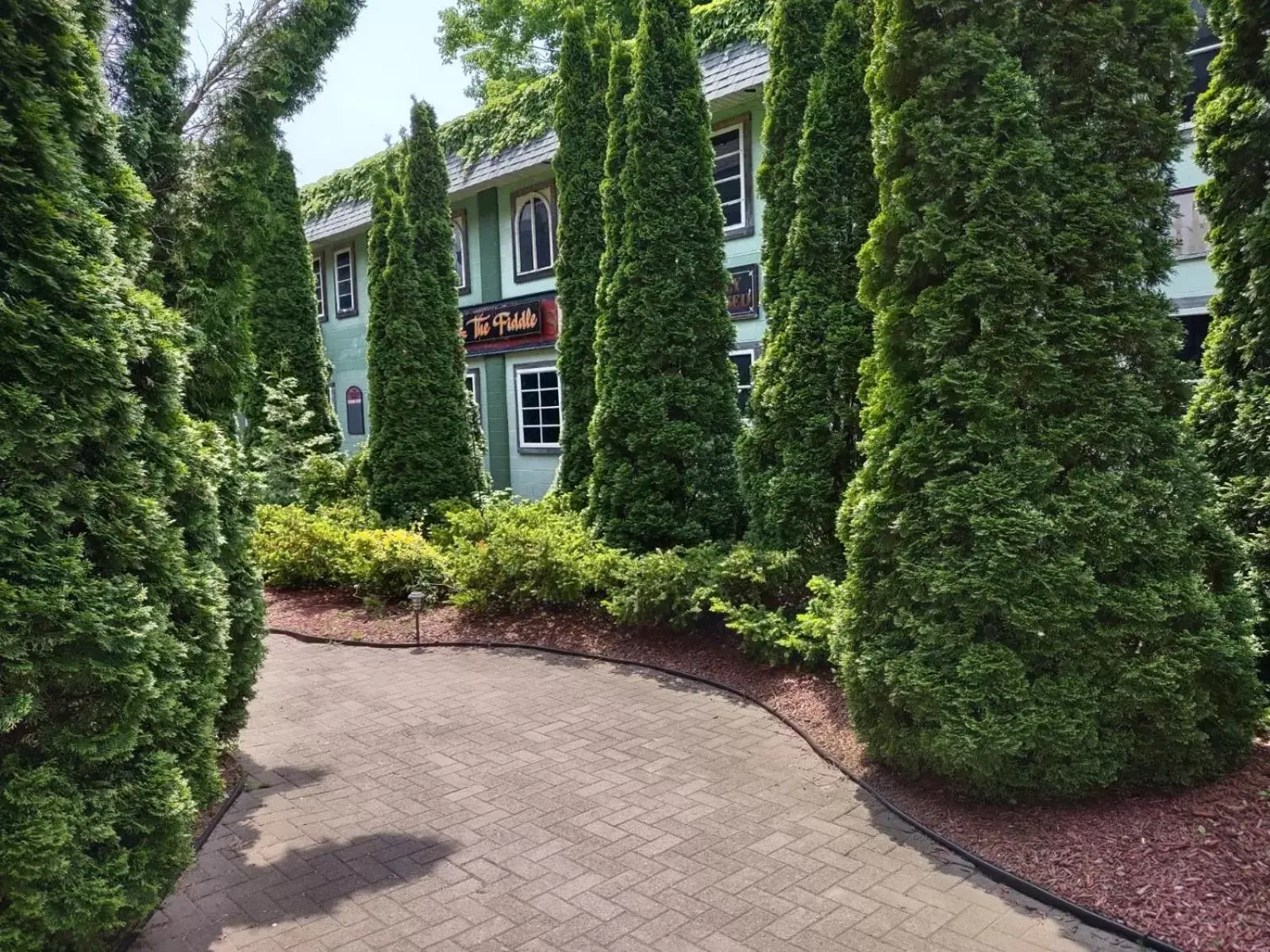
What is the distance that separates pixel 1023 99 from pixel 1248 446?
2448 millimetres

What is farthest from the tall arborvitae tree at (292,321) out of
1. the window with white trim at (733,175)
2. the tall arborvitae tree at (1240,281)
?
the tall arborvitae tree at (1240,281)

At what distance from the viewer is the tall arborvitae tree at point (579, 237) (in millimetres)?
11320

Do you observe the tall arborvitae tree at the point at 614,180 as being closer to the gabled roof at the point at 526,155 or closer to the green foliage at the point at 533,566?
the gabled roof at the point at 526,155

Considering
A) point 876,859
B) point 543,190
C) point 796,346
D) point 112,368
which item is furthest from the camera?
point 543,190

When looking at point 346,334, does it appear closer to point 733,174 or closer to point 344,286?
point 344,286

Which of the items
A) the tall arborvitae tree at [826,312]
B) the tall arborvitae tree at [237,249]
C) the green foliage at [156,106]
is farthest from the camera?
the tall arborvitae tree at [826,312]

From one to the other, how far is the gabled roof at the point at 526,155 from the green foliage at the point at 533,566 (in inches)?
182

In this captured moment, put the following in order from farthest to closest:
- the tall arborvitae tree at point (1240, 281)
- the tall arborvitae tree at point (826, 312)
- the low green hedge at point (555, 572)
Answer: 1. the tall arborvitae tree at point (826, 312)
2. the low green hedge at point (555, 572)
3. the tall arborvitae tree at point (1240, 281)

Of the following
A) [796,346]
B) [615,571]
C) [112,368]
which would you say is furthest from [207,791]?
[796,346]

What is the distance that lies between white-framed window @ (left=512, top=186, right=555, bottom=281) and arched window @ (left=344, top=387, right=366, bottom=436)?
23.0 feet

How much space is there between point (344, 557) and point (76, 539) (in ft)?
23.1

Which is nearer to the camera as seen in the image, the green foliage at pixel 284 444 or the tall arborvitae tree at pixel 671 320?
the tall arborvitae tree at pixel 671 320

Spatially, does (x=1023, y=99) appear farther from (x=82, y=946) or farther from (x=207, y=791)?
(x=82, y=946)

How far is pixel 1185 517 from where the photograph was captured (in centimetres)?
409
